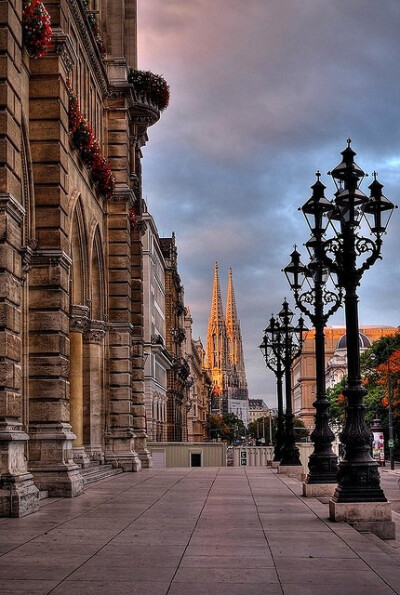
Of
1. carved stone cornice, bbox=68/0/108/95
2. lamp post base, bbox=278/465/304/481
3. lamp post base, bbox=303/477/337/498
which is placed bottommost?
lamp post base, bbox=278/465/304/481

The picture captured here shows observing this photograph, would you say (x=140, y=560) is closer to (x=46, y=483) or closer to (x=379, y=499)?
(x=379, y=499)

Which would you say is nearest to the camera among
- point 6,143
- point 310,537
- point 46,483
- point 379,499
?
point 310,537

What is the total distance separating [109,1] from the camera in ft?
117

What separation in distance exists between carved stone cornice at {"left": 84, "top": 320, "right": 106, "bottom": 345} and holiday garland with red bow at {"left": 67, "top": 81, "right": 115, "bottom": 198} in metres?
3.92

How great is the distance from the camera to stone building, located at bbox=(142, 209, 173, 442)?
70.9 meters

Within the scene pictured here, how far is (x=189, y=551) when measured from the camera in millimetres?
11734

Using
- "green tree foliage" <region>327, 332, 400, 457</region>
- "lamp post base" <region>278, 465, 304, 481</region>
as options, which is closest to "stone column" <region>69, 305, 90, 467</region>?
"lamp post base" <region>278, 465, 304, 481</region>

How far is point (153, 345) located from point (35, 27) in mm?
54860

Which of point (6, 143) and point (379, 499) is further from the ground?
point (6, 143)

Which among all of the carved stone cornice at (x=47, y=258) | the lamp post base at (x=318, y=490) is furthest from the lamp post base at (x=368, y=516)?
the carved stone cornice at (x=47, y=258)

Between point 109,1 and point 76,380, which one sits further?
point 109,1

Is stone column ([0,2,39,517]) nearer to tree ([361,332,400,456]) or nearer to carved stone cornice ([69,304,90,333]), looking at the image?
carved stone cornice ([69,304,90,333])

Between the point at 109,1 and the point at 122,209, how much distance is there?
781 cm

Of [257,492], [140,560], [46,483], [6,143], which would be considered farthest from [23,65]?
[140,560]
